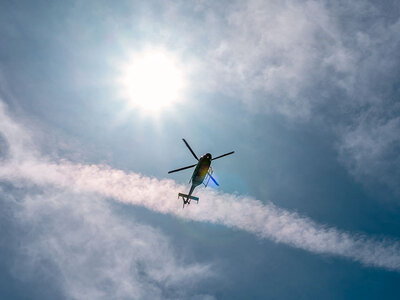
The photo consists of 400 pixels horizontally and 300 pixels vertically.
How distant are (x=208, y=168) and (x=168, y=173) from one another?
10.6 metres

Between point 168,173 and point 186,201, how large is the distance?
58.4ft

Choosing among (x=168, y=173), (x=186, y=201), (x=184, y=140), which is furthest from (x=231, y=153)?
(x=186, y=201)

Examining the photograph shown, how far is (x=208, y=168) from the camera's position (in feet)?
226

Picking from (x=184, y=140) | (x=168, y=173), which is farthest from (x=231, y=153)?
(x=168, y=173)

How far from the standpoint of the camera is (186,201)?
8200 centimetres

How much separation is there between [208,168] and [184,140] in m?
9.85

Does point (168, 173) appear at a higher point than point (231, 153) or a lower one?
lower

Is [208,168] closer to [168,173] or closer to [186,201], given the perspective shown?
[168,173]

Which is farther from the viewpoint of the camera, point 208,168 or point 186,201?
point 186,201

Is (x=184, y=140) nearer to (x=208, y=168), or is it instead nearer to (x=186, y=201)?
(x=208, y=168)

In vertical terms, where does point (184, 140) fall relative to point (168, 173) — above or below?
above

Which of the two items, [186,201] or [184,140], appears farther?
[186,201]

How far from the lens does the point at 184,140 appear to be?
2623 inches

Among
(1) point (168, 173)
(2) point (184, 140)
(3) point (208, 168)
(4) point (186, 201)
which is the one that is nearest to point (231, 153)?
(3) point (208, 168)
